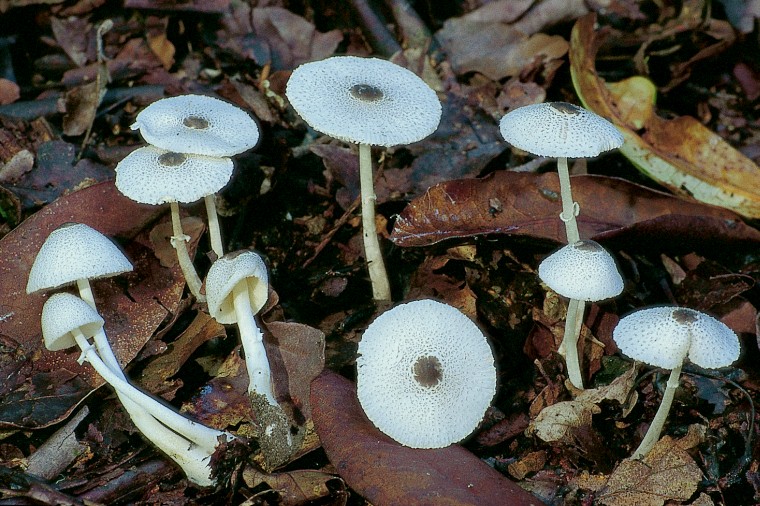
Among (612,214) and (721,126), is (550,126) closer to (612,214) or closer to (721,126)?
(612,214)

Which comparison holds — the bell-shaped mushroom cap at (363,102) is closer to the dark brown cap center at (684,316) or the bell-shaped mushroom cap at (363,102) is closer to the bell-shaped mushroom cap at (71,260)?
the bell-shaped mushroom cap at (71,260)

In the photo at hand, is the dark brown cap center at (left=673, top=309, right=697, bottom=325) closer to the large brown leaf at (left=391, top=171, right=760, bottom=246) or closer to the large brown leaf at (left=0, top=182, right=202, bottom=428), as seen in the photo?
the large brown leaf at (left=391, top=171, right=760, bottom=246)

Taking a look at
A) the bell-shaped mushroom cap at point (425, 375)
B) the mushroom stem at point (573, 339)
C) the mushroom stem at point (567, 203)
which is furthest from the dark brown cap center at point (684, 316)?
the bell-shaped mushroom cap at point (425, 375)

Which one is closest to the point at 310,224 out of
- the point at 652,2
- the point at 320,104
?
the point at 320,104

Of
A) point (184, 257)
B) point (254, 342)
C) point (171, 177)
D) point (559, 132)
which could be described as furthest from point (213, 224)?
point (559, 132)

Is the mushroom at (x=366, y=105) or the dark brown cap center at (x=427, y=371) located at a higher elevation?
the mushroom at (x=366, y=105)

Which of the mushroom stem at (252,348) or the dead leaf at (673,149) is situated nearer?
the mushroom stem at (252,348)

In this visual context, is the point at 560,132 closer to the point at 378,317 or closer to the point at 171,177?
the point at 378,317
